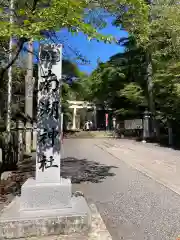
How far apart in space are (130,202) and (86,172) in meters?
3.68

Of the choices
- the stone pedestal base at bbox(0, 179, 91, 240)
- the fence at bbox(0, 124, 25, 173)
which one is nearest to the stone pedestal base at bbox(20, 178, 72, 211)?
the stone pedestal base at bbox(0, 179, 91, 240)

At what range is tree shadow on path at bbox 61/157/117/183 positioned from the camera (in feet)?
29.7

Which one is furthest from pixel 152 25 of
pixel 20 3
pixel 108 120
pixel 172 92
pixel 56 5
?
pixel 108 120

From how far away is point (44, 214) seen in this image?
469cm

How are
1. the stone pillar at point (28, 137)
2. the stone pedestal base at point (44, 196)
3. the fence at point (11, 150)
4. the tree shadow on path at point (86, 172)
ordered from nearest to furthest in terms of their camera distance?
1. the stone pedestal base at point (44, 196)
2. the tree shadow on path at point (86, 172)
3. the fence at point (11, 150)
4. the stone pillar at point (28, 137)

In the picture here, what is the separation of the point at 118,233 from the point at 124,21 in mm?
4799

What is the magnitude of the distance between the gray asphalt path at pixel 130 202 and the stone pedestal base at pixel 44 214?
2.15 feet

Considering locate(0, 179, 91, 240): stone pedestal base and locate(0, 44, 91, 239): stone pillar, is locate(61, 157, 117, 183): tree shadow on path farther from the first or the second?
locate(0, 179, 91, 240): stone pedestal base

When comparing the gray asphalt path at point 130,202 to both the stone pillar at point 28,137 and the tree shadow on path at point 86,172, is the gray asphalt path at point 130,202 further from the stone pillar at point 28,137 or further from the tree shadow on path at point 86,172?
the stone pillar at point 28,137

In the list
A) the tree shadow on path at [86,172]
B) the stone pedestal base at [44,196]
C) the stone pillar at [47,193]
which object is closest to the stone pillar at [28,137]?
the tree shadow on path at [86,172]

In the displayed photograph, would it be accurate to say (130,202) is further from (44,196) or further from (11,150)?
(11,150)

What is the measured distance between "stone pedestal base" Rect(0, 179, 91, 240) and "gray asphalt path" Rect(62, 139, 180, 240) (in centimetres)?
66

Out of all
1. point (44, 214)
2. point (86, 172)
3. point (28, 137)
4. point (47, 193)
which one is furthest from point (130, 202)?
point (28, 137)

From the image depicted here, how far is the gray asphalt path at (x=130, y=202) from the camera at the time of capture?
16.0 feet
